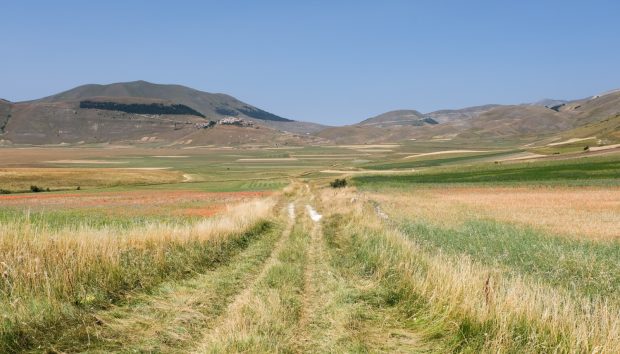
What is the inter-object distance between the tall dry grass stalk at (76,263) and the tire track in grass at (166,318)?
93 cm

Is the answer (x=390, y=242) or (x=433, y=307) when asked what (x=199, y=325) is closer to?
(x=433, y=307)

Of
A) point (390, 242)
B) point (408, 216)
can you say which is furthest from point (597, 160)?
point (390, 242)

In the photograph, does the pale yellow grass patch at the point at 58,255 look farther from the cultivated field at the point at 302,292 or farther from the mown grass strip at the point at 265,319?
the mown grass strip at the point at 265,319

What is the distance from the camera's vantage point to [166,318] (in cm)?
980

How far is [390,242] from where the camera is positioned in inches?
715

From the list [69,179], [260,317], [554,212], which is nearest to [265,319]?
[260,317]

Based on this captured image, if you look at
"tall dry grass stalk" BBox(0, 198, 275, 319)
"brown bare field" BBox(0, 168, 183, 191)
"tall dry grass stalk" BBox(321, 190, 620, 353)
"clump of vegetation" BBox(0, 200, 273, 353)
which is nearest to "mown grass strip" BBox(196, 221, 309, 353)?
"clump of vegetation" BBox(0, 200, 273, 353)

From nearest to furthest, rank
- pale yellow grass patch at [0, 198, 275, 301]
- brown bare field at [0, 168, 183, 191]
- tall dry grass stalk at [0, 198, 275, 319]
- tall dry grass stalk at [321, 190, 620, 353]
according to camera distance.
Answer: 1. tall dry grass stalk at [321, 190, 620, 353]
2. tall dry grass stalk at [0, 198, 275, 319]
3. pale yellow grass patch at [0, 198, 275, 301]
4. brown bare field at [0, 168, 183, 191]

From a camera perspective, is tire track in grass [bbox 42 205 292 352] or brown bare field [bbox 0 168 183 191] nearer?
tire track in grass [bbox 42 205 292 352]

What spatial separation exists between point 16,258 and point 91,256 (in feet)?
5.61

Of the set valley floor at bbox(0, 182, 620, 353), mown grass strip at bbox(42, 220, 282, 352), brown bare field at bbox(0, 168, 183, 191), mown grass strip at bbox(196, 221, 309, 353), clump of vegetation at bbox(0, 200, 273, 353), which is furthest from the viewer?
brown bare field at bbox(0, 168, 183, 191)

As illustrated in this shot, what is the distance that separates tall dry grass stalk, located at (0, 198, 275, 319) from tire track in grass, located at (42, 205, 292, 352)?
93 cm

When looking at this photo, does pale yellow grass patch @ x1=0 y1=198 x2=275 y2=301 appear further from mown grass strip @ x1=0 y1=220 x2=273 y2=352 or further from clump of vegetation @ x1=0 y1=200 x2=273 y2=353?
mown grass strip @ x1=0 y1=220 x2=273 y2=352

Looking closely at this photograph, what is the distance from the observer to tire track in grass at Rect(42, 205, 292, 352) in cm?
833
